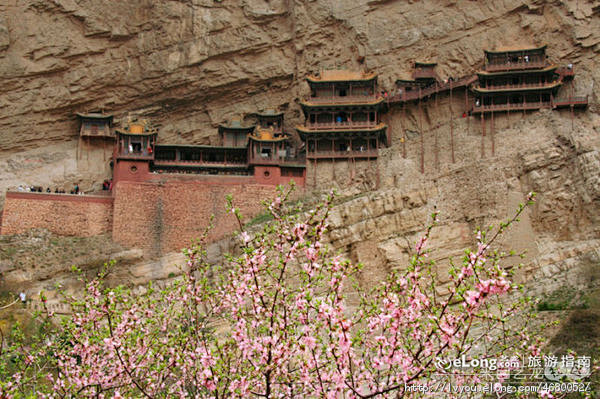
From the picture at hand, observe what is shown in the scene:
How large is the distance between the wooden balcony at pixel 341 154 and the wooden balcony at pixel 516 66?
934 cm

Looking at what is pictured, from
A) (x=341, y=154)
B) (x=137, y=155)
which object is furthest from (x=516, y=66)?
(x=137, y=155)

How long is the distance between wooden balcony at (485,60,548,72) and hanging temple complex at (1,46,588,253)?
0.21 ft

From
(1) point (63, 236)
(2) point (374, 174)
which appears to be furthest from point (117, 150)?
(2) point (374, 174)

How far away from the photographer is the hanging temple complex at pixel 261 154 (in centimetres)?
4056

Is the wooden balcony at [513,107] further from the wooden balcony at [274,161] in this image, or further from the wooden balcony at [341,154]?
the wooden balcony at [274,161]

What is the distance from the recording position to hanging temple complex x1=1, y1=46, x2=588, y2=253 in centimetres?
4056

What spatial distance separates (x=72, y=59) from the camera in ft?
161

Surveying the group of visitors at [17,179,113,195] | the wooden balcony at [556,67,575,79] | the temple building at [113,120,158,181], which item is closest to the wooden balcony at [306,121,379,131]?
the temple building at [113,120,158,181]

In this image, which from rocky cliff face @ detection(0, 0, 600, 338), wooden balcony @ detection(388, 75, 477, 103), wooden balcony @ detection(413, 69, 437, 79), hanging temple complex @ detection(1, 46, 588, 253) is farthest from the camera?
wooden balcony @ detection(413, 69, 437, 79)

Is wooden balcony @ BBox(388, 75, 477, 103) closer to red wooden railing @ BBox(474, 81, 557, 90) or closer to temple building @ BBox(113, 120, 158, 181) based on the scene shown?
red wooden railing @ BBox(474, 81, 557, 90)

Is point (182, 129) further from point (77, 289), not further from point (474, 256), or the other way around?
point (474, 256)

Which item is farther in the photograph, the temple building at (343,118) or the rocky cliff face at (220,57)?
the rocky cliff face at (220,57)

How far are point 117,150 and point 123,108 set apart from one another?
26.0ft

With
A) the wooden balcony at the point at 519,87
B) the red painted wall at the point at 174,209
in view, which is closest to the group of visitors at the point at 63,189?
the red painted wall at the point at 174,209
